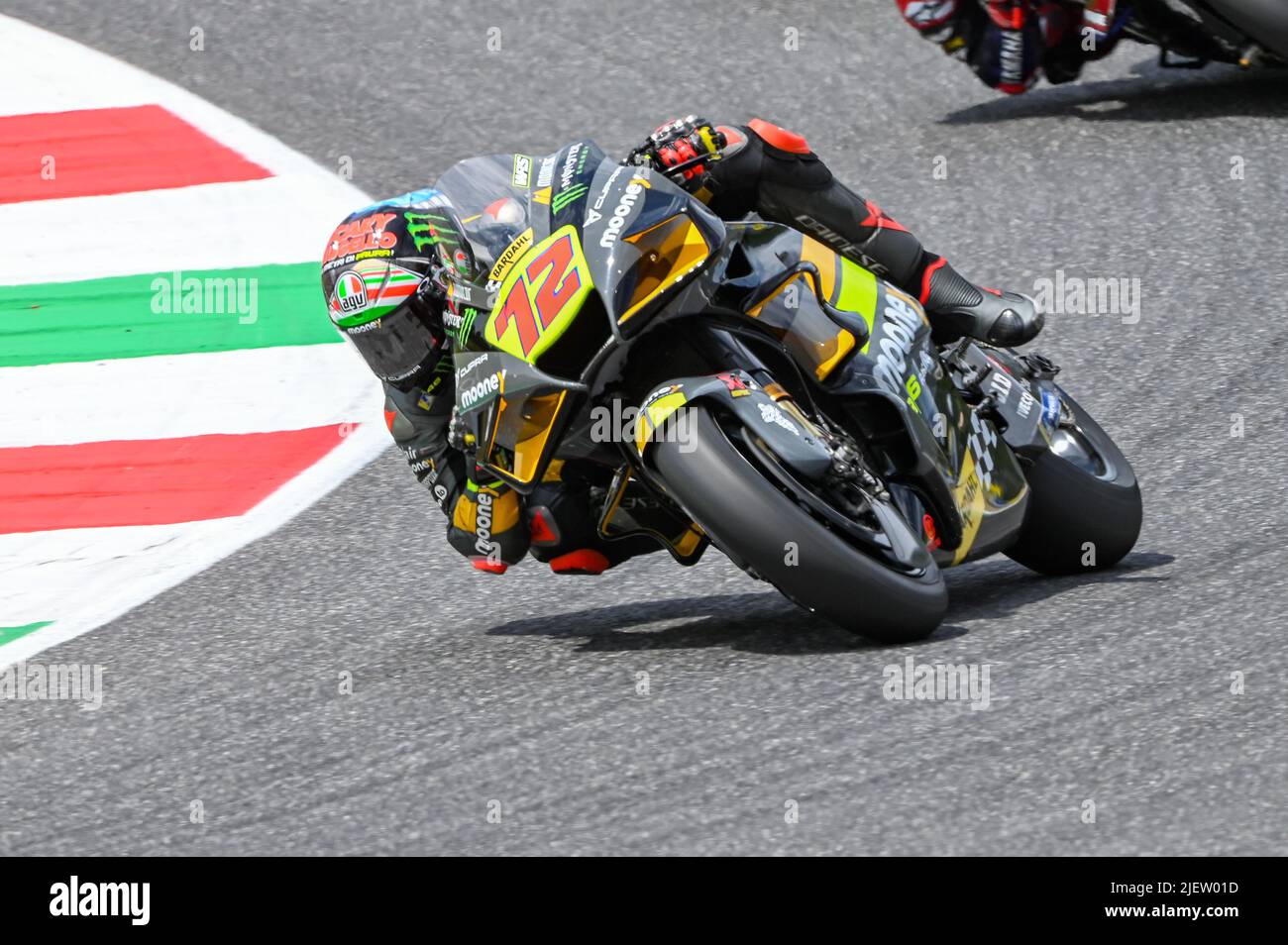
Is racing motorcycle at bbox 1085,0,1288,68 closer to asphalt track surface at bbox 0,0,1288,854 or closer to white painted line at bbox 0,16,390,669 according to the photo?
asphalt track surface at bbox 0,0,1288,854

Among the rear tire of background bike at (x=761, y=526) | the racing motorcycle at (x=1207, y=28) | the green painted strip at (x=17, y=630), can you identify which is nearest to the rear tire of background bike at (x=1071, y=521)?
the rear tire of background bike at (x=761, y=526)

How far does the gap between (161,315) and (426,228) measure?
417cm

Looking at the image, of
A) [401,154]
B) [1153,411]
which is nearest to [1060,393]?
[1153,411]

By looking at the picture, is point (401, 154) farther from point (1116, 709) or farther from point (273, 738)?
point (1116, 709)

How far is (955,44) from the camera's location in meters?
9.49

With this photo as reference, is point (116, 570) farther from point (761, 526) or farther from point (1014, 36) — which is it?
point (1014, 36)

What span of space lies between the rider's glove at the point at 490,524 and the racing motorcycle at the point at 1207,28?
5310 millimetres

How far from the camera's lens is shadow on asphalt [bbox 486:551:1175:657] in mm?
4809

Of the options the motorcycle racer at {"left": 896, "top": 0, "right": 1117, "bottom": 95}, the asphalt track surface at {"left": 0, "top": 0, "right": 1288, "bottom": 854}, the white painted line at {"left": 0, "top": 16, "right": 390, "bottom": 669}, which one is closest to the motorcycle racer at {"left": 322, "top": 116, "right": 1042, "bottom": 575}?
the asphalt track surface at {"left": 0, "top": 0, "right": 1288, "bottom": 854}

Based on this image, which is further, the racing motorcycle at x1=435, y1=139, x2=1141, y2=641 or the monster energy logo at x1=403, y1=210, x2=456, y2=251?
the monster energy logo at x1=403, y1=210, x2=456, y2=251

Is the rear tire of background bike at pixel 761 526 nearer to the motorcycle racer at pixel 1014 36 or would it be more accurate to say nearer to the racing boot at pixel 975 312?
the racing boot at pixel 975 312

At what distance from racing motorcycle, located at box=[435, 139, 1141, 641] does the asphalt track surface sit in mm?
284

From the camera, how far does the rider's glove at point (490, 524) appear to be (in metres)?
4.89

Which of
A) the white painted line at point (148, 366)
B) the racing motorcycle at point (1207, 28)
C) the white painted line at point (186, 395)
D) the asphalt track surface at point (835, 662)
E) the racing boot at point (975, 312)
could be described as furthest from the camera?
the racing motorcycle at point (1207, 28)
